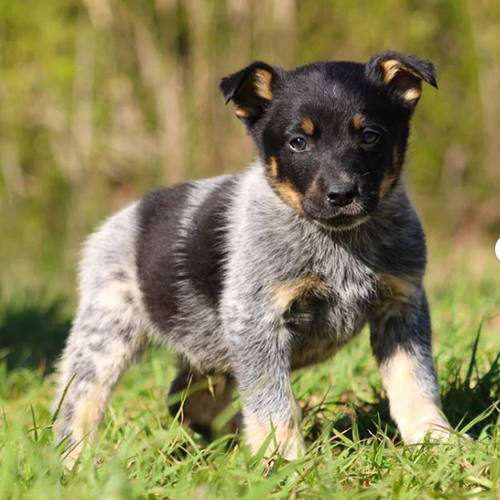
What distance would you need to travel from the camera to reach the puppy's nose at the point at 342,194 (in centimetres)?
402

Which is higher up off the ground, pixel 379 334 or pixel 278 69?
pixel 278 69

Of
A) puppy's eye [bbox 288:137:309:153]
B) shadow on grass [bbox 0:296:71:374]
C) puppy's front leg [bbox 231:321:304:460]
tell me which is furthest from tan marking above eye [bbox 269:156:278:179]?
shadow on grass [bbox 0:296:71:374]

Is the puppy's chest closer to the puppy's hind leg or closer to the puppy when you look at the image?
the puppy

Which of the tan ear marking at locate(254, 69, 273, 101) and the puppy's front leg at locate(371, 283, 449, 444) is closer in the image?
the puppy's front leg at locate(371, 283, 449, 444)

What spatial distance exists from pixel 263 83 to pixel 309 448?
1729 mm

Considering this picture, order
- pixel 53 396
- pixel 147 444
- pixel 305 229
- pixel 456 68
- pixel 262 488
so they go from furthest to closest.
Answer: pixel 456 68 → pixel 53 396 → pixel 305 229 → pixel 147 444 → pixel 262 488

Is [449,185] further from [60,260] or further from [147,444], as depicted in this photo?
[147,444]

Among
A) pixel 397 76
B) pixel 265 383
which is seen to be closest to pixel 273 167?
pixel 397 76

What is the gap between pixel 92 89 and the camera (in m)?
11.7

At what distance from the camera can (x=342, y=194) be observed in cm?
403

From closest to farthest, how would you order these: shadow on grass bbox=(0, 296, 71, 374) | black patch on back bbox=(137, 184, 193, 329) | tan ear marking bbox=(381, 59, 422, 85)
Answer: tan ear marking bbox=(381, 59, 422, 85) → black patch on back bbox=(137, 184, 193, 329) → shadow on grass bbox=(0, 296, 71, 374)

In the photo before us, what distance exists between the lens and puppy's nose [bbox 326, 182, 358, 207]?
4.02 m

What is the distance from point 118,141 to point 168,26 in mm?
1660

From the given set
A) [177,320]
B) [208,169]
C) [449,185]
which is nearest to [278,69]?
[177,320]
